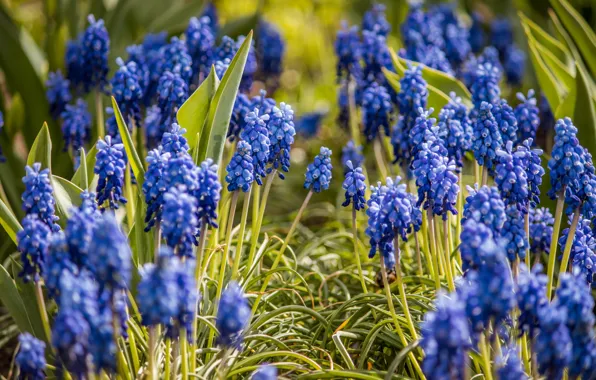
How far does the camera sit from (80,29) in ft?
18.0

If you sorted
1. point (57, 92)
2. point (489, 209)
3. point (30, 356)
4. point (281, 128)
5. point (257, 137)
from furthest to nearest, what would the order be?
1. point (57, 92)
2. point (281, 128)
3. point (257, 137)
4. point (489, 209)
5. point (30, 356)

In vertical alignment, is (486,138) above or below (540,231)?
above

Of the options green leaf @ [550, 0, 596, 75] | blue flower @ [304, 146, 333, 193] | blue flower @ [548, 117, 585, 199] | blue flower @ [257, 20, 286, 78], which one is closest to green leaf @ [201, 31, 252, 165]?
blue flower @ [304, 146, 333, 193]

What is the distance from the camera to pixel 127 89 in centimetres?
344

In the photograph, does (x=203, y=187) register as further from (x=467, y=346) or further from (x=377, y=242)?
(x=467, y=346)

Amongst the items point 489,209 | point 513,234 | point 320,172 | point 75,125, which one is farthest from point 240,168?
point 75,125

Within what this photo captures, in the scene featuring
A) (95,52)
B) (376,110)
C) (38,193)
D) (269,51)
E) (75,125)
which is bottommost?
(38,193)

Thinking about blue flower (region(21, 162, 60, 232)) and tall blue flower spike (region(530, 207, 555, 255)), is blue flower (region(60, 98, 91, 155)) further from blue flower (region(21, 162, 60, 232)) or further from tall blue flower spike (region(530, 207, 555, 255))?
tall blue flower spike (region(530, 207, 555, 255))

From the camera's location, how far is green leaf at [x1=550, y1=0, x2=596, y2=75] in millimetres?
4270

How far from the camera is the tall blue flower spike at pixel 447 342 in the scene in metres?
1.87

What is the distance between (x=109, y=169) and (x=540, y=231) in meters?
2.00

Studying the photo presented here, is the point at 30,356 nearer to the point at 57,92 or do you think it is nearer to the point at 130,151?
the point at 130,151

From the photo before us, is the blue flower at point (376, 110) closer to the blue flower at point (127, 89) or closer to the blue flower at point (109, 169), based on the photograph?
the blue flower at point (127, 89)

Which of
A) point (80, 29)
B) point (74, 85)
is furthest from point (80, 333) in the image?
point (80, 29)
